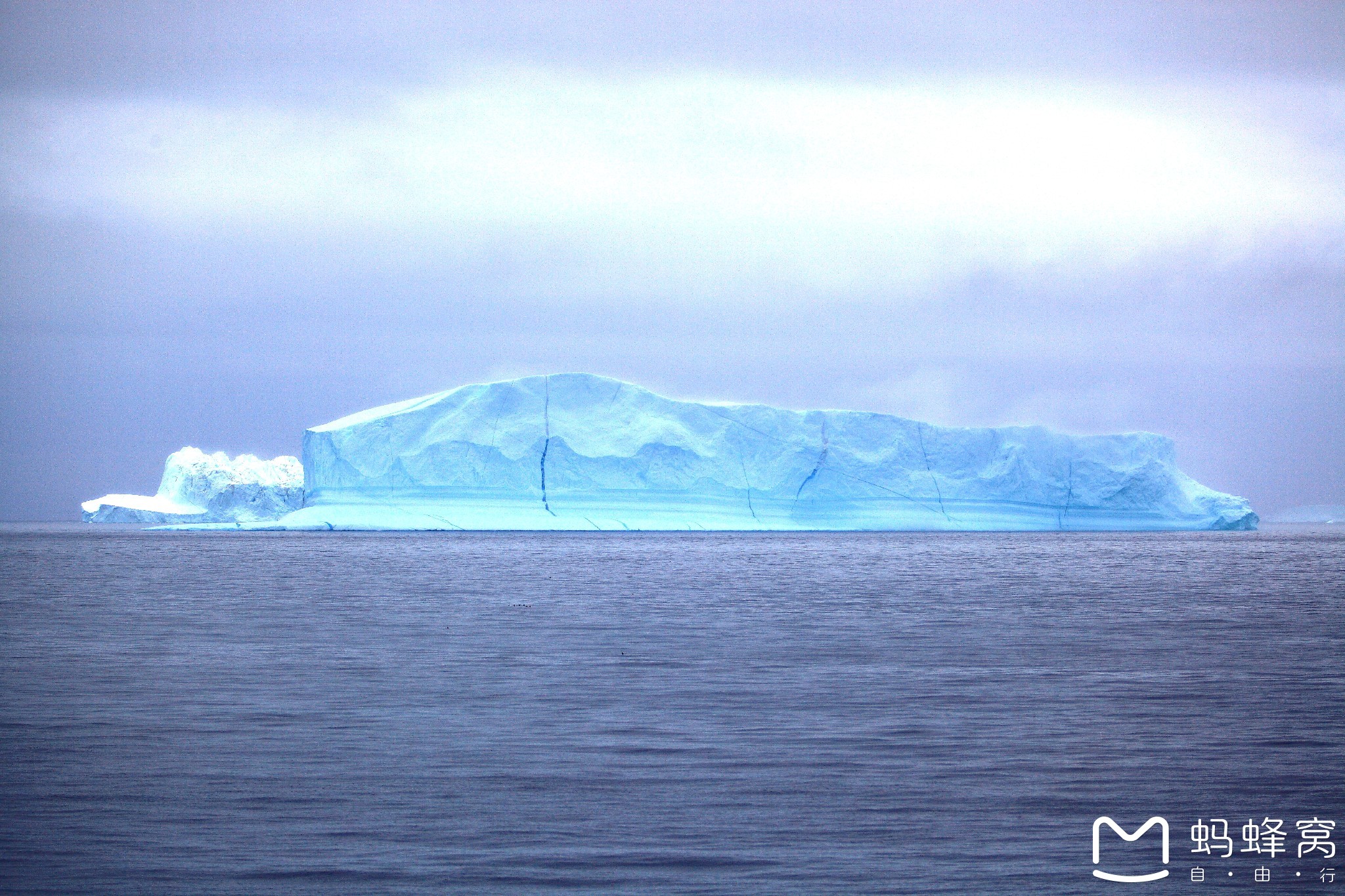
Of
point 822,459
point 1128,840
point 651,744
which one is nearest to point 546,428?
point 822,459

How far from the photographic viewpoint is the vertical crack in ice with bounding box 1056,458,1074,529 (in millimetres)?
36969

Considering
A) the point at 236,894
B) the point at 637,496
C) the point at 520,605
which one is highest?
the point at 637,496

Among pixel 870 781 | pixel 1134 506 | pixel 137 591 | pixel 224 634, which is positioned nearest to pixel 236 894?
pixel 870 781

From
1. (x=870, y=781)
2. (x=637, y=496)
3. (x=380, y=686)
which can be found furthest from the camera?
(x=637, y=496)

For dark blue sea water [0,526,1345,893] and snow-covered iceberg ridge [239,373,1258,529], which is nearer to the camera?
dark blue sea water [0,526,1345,893]

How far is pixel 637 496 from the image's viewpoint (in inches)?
1353

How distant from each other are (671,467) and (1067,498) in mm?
11106

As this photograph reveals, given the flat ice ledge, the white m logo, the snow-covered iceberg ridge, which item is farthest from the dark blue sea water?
the flat ice ledge

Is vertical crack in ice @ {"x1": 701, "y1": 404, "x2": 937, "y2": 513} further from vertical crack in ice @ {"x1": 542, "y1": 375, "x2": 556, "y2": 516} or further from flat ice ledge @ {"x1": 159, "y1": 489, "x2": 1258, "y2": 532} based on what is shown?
vertical crack in ice @ {"x1": 542, "y1": 375, "x2": 556, "y2": 516}

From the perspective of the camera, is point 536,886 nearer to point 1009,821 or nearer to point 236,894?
point 236,894

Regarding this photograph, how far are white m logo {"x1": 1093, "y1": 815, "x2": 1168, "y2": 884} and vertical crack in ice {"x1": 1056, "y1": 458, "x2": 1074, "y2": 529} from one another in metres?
32.5

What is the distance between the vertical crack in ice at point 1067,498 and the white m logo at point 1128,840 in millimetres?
32517

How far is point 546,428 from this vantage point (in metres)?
33.6

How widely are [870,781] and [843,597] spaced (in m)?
12.0
